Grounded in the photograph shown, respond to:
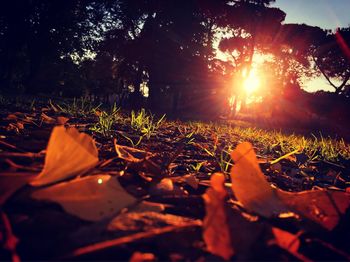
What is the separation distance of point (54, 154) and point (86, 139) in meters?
0.09

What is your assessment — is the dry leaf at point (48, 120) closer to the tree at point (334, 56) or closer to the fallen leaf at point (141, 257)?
the fallen leaf at point (141, 257)

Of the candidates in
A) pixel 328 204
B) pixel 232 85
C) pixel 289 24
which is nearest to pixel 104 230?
pixel 328 204

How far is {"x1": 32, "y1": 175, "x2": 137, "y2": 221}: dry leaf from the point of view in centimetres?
66

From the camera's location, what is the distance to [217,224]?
0.63 metres

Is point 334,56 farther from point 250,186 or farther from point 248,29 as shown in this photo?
point 250,186

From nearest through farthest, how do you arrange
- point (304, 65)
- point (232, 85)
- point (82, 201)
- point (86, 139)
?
point (82, 201) → point (86, 139) → point (232, 85) → point (304, 65)

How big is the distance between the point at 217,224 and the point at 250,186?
0.22 meters

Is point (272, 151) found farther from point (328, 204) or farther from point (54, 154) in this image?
point (54, 154)

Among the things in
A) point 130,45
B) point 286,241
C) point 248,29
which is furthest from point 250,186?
point 248,29

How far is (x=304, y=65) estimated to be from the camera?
3281 centimetres

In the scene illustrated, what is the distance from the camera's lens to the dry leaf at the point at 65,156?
2.39ft

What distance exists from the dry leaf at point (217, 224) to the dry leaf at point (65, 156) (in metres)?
0.35

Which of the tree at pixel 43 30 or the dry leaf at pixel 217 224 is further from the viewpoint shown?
the tree at pixel 43 30

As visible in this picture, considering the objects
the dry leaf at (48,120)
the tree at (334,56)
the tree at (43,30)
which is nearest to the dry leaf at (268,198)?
the dry leaf at (48,120)
